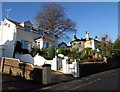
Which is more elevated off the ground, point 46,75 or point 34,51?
point 34,51

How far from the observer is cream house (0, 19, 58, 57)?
42.1m

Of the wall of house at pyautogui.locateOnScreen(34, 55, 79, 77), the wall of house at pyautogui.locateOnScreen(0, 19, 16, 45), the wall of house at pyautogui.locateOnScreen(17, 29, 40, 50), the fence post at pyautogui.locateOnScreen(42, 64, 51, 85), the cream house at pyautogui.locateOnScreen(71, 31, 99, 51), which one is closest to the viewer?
the fence post at pyautogui.locateOnScreen(42, 64, 51, 85)

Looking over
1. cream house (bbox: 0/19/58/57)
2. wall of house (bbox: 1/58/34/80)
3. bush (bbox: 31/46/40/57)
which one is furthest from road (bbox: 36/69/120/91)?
cream house (bbox: 0/19/58/57)

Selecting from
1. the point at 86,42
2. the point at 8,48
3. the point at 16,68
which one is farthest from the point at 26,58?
the point at 86,42

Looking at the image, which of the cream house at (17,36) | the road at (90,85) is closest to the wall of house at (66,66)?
the road at (90,85)

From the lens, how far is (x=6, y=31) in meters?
45.0

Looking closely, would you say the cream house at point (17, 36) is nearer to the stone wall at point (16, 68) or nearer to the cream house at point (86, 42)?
the stone wall at point (16, 68)

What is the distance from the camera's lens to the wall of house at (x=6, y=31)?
43156 millimetres

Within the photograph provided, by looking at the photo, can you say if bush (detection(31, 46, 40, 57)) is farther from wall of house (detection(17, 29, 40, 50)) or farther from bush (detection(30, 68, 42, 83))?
bush (detection(30, 68, 42, 83))

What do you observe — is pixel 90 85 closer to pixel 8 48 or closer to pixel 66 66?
pixel 66 66

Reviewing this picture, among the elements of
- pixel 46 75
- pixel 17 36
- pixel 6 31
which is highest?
pixel 6 31

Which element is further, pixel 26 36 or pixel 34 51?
pixel 26 36

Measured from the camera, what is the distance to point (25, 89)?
19.8 m

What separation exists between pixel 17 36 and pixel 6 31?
3.42 m
